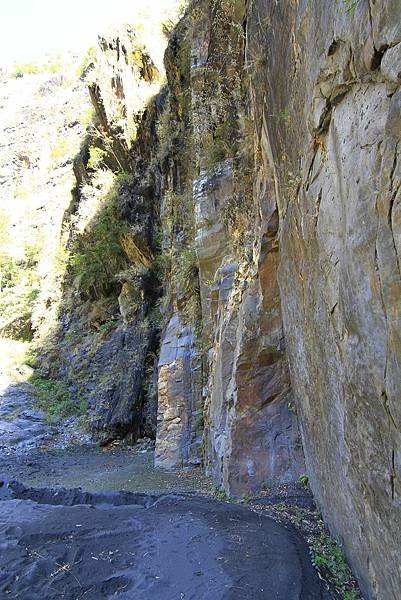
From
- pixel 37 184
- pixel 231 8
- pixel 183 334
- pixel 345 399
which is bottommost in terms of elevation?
pixel 345 399

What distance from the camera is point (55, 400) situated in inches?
738

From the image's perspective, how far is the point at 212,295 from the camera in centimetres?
1024

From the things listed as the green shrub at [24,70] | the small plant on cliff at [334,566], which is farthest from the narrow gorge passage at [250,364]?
the green shrub at [24,70]

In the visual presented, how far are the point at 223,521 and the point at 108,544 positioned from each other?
123 centimetres

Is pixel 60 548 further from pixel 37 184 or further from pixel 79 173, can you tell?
pixel 37 184

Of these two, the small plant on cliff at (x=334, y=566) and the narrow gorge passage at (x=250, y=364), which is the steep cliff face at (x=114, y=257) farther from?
the small plant on cliff at (x=334, y=566)

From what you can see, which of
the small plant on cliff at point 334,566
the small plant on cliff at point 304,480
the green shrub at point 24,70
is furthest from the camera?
the green shrub at point 24,70

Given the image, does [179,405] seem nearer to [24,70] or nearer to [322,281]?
[322,281]

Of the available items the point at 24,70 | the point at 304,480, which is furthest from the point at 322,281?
the point at 24,70

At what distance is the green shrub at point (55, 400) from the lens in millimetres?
17891

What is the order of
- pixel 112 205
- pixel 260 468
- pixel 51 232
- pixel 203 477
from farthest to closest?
pixel 51 232 < pixel 112 205 < pixel 203 477 < pixel 260 468

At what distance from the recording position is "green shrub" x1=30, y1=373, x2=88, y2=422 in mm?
17891

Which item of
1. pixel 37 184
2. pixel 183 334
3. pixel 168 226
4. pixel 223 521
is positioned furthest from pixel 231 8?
pixel 37 184

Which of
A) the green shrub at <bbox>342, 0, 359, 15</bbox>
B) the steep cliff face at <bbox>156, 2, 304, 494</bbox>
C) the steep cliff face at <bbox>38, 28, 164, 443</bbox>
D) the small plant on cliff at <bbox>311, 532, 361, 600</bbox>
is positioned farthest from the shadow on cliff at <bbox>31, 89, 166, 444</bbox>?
the green shrub at <bbox>342, 0, 359, 15</bbox>
